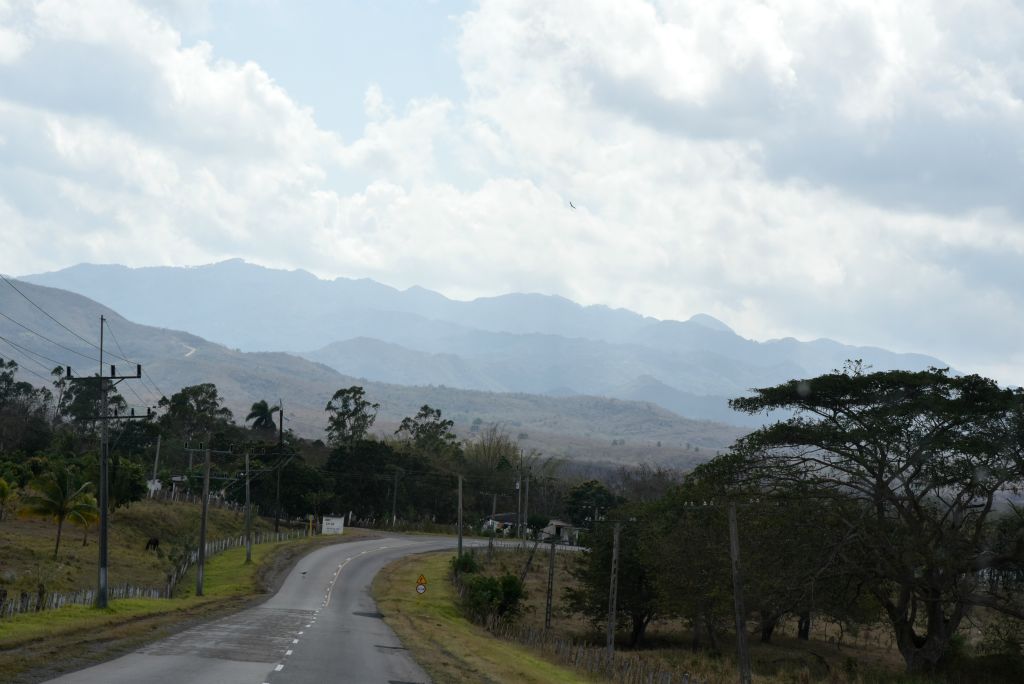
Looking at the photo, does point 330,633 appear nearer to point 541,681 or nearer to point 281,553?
point 541,681

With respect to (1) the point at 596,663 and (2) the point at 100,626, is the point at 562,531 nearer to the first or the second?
(1) the point at 596,663

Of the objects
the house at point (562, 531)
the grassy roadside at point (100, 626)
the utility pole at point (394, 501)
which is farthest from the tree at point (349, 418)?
the grassy roadside at point (100, 626)

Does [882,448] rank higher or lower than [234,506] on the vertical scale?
higher

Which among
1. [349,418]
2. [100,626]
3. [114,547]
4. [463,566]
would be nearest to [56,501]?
[114,547]

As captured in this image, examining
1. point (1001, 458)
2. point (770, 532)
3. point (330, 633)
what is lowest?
point (330, 633)

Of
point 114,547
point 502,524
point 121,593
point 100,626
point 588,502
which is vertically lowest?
point 502,524

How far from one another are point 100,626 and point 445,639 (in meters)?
14.8

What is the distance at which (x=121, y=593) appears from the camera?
56.7m

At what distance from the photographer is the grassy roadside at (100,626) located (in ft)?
84.7

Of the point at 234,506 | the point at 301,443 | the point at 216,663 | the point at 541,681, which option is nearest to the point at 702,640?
the point at 541,681

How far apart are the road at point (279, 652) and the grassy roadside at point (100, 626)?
873 millimetres

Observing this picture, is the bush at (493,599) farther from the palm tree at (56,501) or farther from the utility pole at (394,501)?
the utility pole at (394,501)

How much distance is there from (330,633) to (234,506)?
94.6 m

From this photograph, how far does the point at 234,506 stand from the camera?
132875 mm
